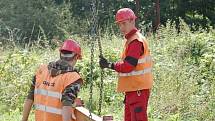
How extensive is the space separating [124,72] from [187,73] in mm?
3611

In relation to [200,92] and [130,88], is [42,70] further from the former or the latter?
[200,92]

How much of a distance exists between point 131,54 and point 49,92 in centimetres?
185

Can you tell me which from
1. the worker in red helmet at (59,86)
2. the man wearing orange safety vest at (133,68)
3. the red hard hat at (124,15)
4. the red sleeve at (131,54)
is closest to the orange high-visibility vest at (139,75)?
the man wearing orange safety vest at (133,68)

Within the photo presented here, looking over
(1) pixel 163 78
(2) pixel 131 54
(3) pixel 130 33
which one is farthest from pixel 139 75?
(1) pixel 163 78

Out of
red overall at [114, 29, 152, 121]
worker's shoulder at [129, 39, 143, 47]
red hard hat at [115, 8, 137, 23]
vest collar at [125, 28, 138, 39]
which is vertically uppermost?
red hard hat at [115, 8, 137, 23]

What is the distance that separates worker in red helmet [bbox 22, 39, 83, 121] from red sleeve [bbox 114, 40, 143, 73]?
154cm

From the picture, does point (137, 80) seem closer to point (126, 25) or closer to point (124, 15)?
point (126, 25)

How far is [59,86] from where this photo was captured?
489 centimetres

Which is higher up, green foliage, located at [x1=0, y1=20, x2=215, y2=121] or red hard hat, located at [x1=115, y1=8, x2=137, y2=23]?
red hard hat, located at [x1=115, y1=8, x2=137, y2=23]

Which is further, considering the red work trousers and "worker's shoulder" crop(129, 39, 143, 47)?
the red work trousers

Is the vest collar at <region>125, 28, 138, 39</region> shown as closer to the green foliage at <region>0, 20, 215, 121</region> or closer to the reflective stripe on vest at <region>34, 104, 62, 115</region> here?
the reflective stripe on vest at <region>34, 104, 62, 115</region>

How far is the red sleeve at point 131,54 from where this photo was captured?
654 centimetres

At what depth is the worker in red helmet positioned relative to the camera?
15.8ft

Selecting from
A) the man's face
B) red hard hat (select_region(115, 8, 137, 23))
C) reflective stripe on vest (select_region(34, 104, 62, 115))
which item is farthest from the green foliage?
reflective stripe on vest (select_region(34, 104, 62, 115))
